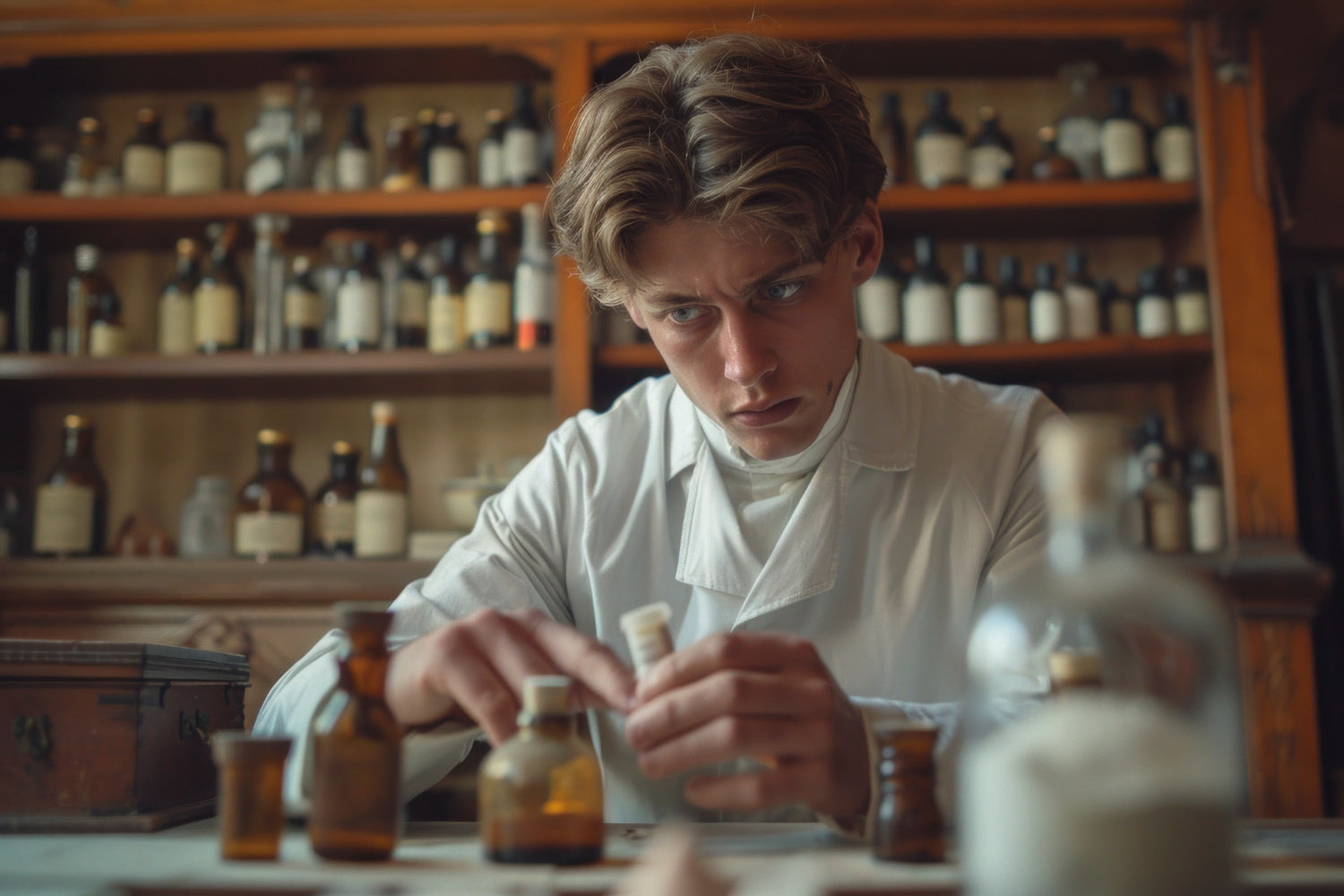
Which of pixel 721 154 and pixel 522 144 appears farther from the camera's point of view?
pixel 522 144

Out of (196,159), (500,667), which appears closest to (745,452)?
(500,667)

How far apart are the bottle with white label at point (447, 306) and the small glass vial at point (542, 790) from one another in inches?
69.1

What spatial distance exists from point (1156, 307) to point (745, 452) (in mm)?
1283

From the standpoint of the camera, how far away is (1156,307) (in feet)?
7.48

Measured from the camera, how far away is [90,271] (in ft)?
→ 8.12

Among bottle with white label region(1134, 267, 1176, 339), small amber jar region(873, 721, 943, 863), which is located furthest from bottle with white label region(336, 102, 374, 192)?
small amber jar region(873, 721, 943, 863)

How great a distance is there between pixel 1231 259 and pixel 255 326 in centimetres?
191

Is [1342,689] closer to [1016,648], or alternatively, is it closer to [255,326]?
[1016,648]

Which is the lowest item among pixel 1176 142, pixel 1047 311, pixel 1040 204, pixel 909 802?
pixel 909 802

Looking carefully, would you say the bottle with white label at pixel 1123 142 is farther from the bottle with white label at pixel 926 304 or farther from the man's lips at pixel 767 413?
the man's lips at pixel 767 413

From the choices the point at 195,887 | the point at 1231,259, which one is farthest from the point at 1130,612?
the point at 1231,259

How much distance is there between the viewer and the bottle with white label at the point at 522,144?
2348mm

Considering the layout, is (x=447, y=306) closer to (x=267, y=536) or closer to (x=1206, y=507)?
(x=267, y=536)

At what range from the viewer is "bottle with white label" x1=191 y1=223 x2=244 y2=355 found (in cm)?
238
